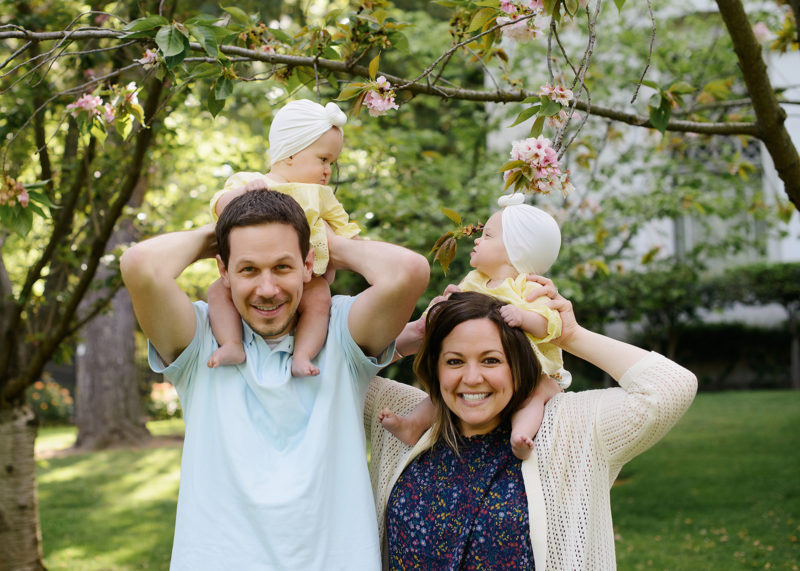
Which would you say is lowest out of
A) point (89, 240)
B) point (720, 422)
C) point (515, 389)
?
point (720, 422)

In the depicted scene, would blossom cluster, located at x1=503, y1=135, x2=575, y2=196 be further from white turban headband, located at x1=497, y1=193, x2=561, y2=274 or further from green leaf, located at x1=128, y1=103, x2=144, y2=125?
green leaf, located at x1=128, y1=103, x2=144, y2=125

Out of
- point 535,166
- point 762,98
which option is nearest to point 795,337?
point 762,98

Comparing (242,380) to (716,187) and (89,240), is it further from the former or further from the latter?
(716,187)

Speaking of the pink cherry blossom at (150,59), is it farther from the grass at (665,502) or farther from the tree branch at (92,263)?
the grass at (665,502)

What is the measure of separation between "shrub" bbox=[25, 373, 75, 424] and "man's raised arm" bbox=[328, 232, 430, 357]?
595 inches

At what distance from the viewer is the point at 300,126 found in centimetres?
239

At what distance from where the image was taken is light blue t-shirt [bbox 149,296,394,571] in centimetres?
195

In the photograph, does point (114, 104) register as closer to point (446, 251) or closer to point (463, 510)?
point (446, 251)

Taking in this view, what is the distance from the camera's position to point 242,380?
6.98ft

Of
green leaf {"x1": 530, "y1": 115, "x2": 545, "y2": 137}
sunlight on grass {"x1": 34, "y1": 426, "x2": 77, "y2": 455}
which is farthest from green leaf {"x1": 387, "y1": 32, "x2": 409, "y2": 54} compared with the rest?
sunlight on grass {"x1": 34, "y1": 426, "x2": 77, "y2": 455}

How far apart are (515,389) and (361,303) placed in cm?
46

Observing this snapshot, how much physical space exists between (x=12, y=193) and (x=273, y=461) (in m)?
1.62

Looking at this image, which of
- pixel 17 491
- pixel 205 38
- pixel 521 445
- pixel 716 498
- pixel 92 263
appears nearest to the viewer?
pixel 521 445

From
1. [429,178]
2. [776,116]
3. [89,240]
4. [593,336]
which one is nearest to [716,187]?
[429,178]
